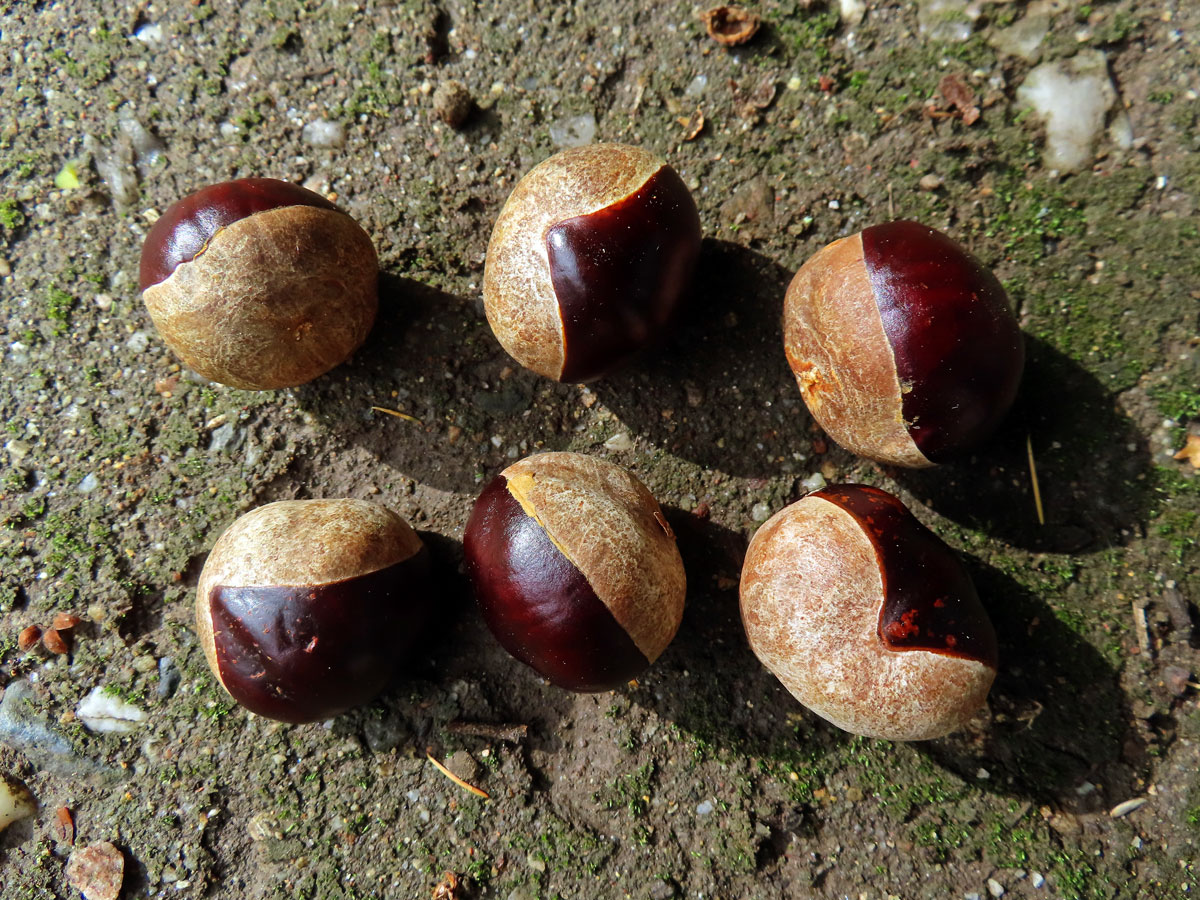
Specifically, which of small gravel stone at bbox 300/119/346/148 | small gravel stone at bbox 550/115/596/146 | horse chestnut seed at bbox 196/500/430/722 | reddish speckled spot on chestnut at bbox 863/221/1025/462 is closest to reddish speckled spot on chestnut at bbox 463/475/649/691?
horse chestnut seed at bbox 196/500/430/722

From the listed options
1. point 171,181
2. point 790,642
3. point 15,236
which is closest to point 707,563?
point 790,642

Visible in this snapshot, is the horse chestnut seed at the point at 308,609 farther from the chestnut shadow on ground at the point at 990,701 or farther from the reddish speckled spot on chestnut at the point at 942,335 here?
the reddish speckled spot on chestnut at the point at 942,335

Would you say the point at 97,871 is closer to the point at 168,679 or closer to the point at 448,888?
the point at 168,679

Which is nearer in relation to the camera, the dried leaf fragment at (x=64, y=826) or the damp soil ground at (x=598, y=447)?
the damp soil ground at (x=598, y=447)

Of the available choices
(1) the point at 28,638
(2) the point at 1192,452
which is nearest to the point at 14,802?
(1) the point at 28,638

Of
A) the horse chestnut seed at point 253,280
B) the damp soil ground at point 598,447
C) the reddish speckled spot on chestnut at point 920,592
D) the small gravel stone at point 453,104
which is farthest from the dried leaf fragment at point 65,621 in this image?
the reddish speckled spot on chestnut at point 920,592
